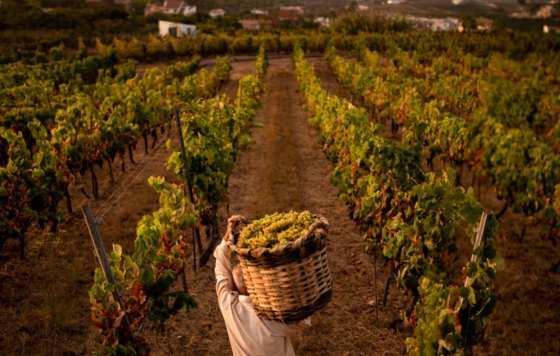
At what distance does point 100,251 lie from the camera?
132 inches

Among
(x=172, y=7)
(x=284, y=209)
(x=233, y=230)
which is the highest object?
(x=172, y=7)

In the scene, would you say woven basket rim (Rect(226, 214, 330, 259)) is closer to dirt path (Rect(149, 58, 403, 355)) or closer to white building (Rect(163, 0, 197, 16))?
dirt path (Rect(149, 58, 403, 355))

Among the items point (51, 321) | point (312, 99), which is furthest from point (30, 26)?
point (51, 321)

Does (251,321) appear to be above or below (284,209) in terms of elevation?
above

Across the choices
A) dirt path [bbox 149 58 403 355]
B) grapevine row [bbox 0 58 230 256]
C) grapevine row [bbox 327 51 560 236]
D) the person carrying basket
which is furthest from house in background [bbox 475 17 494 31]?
the person carrying basket

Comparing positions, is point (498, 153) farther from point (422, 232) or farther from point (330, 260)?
point (422, 232)

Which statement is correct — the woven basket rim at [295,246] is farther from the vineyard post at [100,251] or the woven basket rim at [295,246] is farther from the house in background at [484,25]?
the house in background at [484,25]

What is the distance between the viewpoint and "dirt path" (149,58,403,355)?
5.46 m

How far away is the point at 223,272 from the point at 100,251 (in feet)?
3.28

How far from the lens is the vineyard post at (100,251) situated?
10.7ft

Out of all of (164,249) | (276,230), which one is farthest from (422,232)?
Answer: (164,249)

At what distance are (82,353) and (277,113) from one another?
1448cm

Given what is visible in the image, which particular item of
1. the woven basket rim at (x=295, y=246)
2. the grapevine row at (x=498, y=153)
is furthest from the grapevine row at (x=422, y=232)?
the woven basket rim at (x=295, y=246)

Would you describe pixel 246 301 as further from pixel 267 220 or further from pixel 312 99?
pixel 312 99
